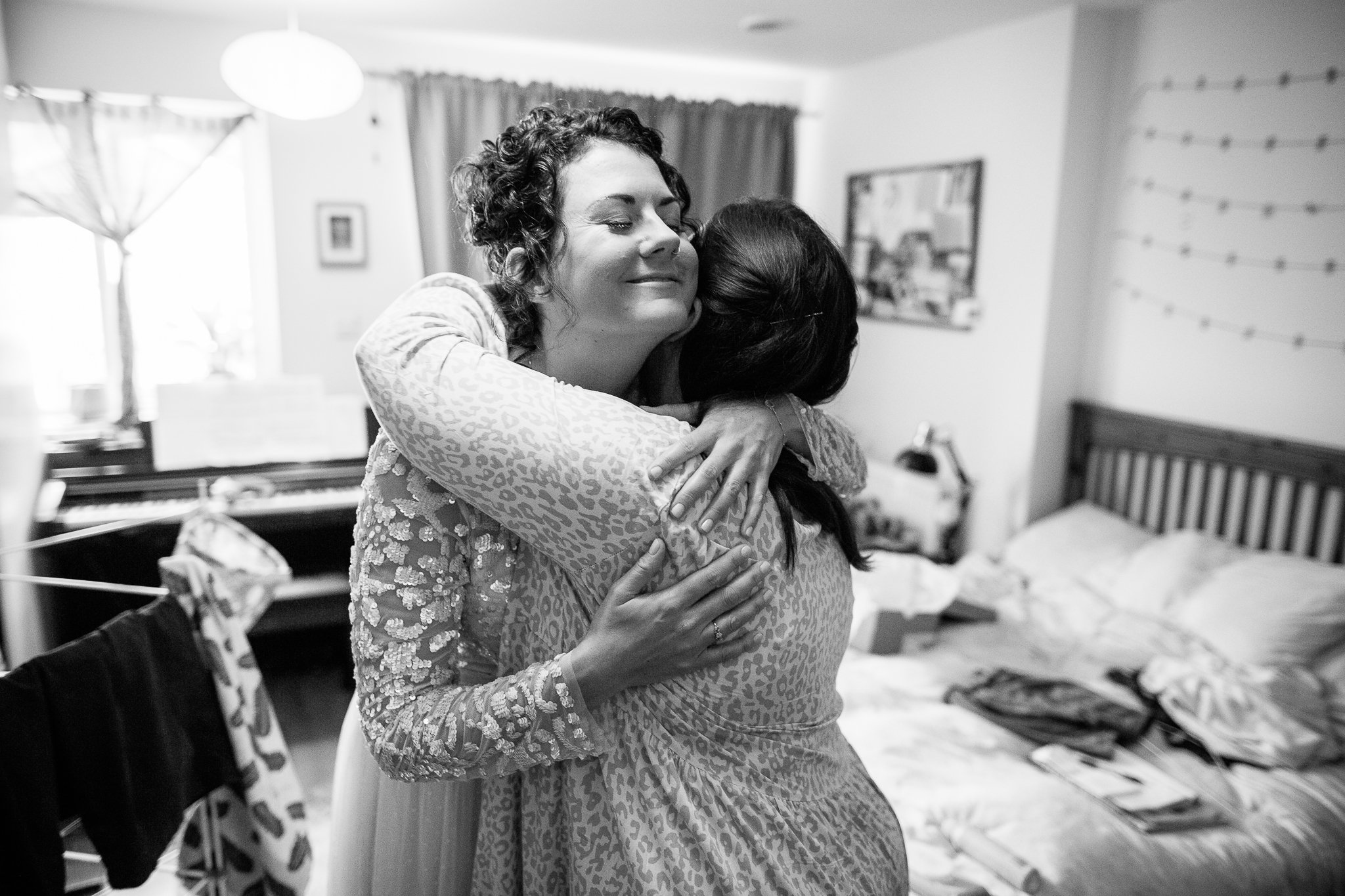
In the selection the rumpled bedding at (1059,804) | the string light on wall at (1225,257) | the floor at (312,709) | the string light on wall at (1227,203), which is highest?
the string light on wall at (1227,203)

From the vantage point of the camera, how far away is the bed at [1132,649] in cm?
179

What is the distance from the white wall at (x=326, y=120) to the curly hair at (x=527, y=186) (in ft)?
11.4

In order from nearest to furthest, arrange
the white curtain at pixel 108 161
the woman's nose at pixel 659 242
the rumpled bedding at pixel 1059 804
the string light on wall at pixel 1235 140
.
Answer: the woman's nose at pixel 659 242
the rumpled bedding at pixel 1059 804
the string light on wall at pixel 1235 140
the white curtain at pixel 108 161

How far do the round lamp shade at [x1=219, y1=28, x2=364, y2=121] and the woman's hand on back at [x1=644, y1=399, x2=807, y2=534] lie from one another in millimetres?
2363

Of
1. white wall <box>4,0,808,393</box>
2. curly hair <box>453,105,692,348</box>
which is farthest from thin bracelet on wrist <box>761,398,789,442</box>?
white wall <box>4,0,808,393</box>

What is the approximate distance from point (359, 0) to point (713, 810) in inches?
141

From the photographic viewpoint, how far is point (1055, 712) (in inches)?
85.9

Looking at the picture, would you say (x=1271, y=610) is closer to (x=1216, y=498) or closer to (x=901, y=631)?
(x=1216, y=498)

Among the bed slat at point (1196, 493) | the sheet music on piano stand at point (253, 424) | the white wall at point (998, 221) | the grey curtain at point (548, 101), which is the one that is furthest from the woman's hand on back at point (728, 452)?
the grey curtain at point (548, 101)

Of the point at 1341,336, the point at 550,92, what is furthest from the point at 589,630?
the point at 550,92

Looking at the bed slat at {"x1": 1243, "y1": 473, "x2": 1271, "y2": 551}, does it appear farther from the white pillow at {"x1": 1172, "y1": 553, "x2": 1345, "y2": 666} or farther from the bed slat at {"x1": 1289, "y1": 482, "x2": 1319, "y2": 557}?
the white pillow at {"x1": 1172, "y1": 553, "x2": 1345, "y2": 666}

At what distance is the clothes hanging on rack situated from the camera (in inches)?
61.2

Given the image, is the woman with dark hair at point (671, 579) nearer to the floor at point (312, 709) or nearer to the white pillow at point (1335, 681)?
the floor at point (312, 709)

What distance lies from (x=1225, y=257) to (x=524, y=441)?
3196 millimetres
